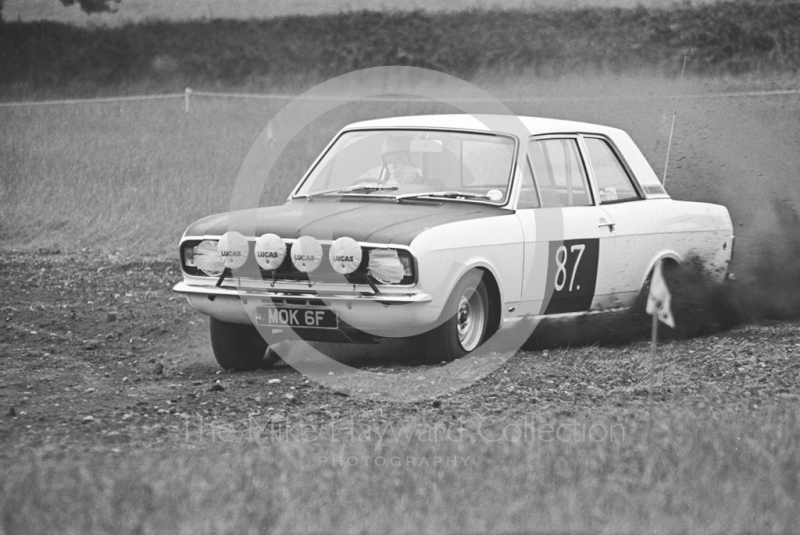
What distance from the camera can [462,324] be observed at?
22.4ft

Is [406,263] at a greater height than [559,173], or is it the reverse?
[559,173]

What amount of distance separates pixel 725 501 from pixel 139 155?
16960 millimetres

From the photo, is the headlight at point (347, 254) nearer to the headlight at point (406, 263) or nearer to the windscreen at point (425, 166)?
the headlight at point (406, 263)

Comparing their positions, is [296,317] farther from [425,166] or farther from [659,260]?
[659,260]

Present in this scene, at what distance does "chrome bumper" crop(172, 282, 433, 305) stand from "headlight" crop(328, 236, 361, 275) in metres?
0.17

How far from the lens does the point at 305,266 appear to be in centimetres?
638

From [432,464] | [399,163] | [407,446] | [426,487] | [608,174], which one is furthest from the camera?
[608,174]

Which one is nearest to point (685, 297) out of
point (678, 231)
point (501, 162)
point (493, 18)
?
point (678, 231)

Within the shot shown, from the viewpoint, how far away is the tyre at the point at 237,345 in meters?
7.15

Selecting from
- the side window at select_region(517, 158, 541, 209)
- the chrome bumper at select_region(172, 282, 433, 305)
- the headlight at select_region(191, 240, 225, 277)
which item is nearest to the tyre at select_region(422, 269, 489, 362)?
the chrome bumper at select_region(172, 282, 433, 305)

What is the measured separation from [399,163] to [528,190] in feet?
2.95

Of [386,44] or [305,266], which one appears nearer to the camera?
[305,266]

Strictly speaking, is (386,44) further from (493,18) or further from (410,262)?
(410,262)

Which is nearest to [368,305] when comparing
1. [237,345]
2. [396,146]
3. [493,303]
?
[493,303]
